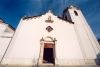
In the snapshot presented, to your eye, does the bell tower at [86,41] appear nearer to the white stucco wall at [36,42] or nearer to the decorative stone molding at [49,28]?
the white stucco wall at [36,42]

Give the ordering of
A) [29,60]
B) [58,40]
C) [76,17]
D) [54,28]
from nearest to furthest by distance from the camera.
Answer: [29,60] → [58,40] → [54,28] → [76,17]

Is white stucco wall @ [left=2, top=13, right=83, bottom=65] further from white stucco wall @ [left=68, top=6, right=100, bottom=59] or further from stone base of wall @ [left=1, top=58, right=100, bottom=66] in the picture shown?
white stucco wall @ [left=68, top=6, right=100, bottom=59]

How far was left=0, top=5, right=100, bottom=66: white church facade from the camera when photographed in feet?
25.0

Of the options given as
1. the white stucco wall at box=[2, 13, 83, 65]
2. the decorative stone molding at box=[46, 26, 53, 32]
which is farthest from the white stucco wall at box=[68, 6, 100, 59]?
the decorative stone molding at box=[46, 26, 53, 32]

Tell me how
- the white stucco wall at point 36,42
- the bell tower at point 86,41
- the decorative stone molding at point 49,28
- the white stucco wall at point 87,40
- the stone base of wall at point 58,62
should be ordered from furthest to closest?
the decorative stone molding at point 49,28 < the white stucco wall at point 87,40 < the bell tower at point 86,41 < the white stucco wall at point 36,42 < the stone base of wall at point 58,62

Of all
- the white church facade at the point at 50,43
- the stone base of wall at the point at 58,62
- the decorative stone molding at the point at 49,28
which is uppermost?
the decorative stone molding at the point at 49,28

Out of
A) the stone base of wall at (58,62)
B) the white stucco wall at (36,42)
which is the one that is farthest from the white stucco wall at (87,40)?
the white stucco wall at (36,42)

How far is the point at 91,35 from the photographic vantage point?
1054cm

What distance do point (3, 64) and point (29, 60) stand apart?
2638mm

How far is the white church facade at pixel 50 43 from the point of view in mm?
7617

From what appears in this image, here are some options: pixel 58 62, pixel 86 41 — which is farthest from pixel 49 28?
pixel 86 41

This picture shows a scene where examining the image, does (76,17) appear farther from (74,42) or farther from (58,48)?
(58,48)

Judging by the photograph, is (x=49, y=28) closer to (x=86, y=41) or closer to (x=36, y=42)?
(x=36, y=42)

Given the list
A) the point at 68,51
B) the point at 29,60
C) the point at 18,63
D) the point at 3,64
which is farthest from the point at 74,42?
the point at 3,64
